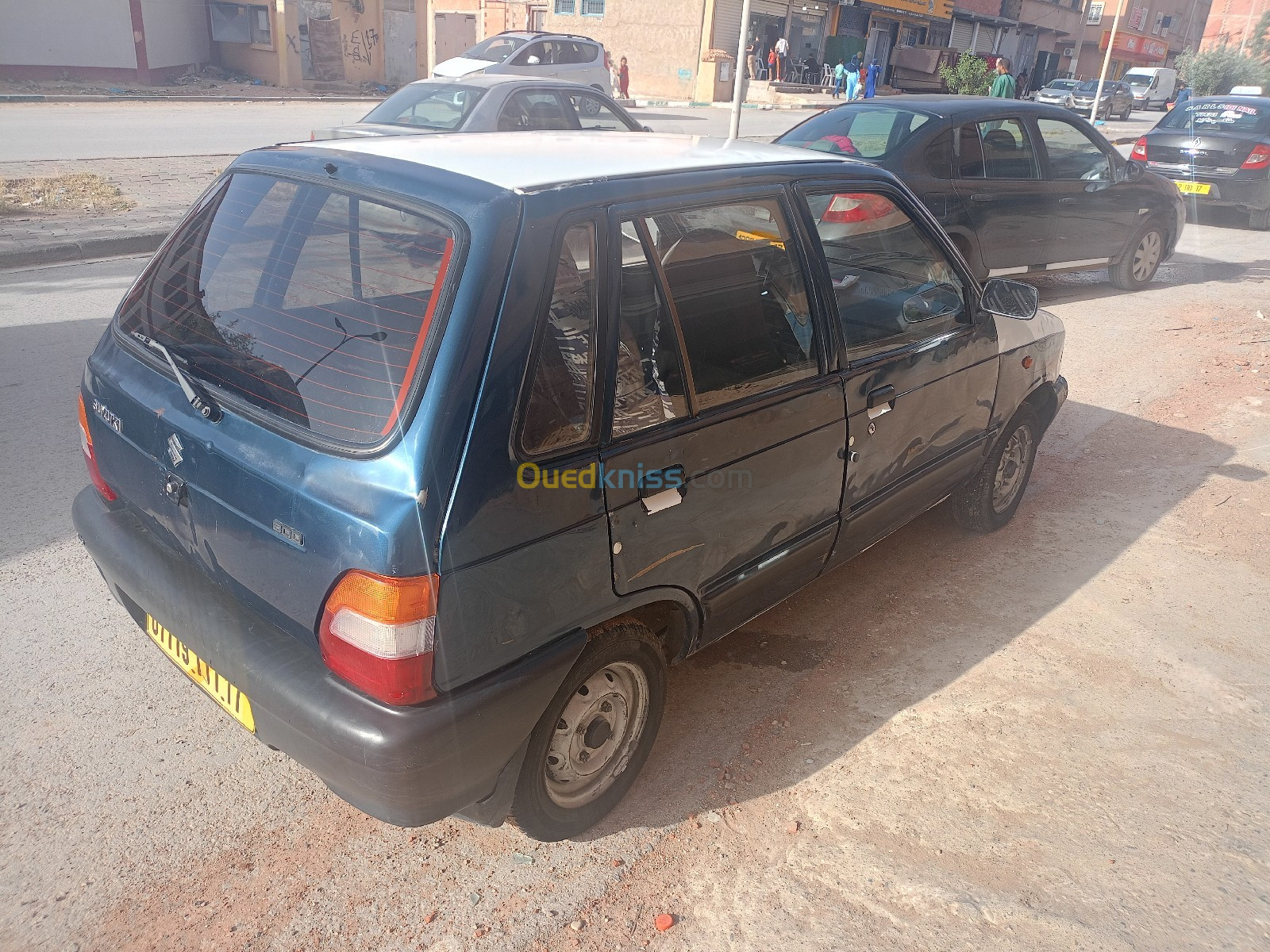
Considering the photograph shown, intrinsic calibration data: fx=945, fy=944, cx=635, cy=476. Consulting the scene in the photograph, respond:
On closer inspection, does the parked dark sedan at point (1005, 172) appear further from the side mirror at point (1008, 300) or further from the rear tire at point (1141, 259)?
the side mirror at point (1008, 300)

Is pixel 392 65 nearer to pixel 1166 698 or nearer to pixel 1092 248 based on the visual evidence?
pixel 1092 248

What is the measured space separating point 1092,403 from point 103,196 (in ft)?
34.1

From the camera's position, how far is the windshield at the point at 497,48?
18.0 meters

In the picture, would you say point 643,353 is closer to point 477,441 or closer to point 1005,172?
point 477,441

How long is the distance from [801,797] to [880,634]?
110 centimetres

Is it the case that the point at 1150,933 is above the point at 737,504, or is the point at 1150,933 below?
below

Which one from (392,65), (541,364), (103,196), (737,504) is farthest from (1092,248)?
(392,65)

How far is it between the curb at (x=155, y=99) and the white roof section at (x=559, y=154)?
25161 millimetres

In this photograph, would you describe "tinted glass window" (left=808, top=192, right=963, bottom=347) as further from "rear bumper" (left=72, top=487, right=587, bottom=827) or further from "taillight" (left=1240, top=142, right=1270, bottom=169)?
"taillight" (left=1240, top=142, right=1270, bottom=169)

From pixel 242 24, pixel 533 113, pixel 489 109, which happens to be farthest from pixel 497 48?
pixel 242 24

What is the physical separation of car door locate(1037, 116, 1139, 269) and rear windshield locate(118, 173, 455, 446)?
7.63m

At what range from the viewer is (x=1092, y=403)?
6.77 meters

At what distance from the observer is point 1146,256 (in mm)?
9992

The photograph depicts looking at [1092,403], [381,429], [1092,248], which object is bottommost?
[1092,403]
